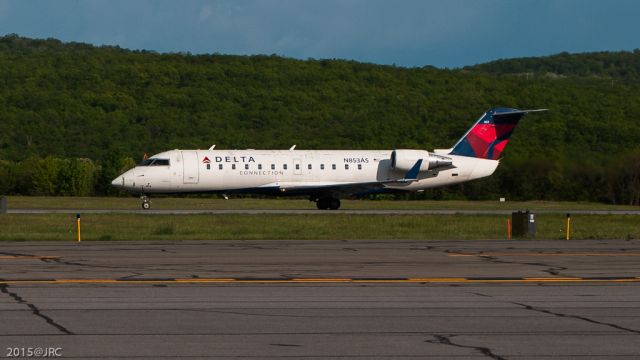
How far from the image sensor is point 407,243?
101ft

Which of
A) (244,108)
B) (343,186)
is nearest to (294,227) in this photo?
(343,186)

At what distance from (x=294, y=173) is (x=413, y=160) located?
5.29 meters

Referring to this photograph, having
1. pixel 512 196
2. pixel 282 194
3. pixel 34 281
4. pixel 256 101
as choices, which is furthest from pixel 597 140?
pixel 34 281

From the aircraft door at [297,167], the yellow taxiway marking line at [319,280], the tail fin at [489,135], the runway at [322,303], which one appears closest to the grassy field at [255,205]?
the tail fin at [489,135]

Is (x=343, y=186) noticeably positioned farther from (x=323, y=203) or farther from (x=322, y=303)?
(x=322, y=303)

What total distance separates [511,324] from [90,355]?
5.76 meters

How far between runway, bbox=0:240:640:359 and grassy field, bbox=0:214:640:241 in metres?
6.59

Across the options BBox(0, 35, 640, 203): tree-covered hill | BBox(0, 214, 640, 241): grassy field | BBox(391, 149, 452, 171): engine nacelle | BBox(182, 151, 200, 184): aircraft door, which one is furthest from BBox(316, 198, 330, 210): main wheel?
BBox(0, 35, 640, 203): tree-covered hill

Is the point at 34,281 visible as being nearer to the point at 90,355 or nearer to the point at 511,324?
the point at 90,355

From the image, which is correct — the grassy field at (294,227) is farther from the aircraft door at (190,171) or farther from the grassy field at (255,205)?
the grassy field at (255,205)

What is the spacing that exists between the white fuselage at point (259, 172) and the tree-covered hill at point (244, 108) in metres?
21.3

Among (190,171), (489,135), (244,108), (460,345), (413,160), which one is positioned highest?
(244,108)

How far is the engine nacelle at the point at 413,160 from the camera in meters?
49.2

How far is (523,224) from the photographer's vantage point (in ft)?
114
